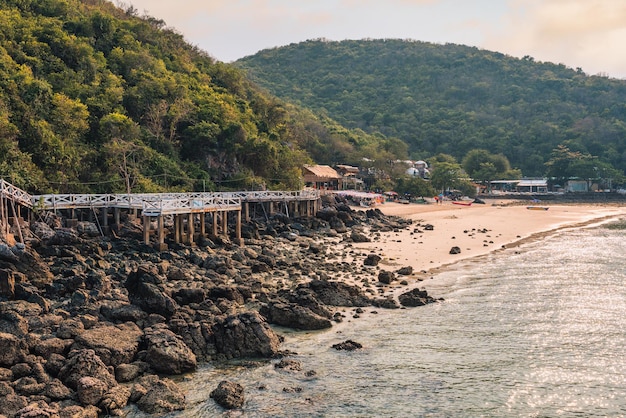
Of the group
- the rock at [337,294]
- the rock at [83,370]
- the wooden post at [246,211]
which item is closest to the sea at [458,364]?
the rock at [337,294]

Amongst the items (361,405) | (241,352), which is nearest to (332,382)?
(361,405)

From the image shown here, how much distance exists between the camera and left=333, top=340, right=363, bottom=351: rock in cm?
1920

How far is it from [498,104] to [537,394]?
16632 cm

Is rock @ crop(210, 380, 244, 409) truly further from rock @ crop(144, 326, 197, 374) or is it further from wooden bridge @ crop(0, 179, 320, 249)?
wooden bridge @ crop(0, 179, 320, 249)

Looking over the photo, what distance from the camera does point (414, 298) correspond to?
25.1m

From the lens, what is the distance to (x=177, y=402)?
14906 millimetres

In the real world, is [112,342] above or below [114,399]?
above

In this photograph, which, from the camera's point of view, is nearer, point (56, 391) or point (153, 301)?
point (56, 391)

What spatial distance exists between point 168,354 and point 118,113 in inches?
1456

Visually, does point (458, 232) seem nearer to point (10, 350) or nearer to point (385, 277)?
point (385, 277)

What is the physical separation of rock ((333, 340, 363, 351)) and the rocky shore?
195cm

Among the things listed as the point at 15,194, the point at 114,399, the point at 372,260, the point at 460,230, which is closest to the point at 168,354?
the point at 114,399

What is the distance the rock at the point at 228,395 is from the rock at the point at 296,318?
231 inches

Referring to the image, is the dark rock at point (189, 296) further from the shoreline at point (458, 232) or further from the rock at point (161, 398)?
the shoreline at point (458, 232)
